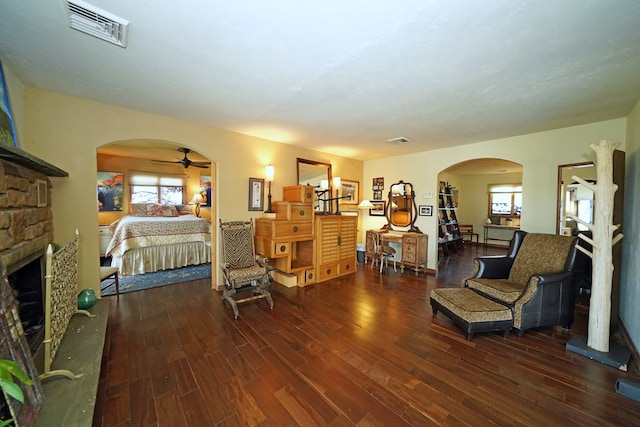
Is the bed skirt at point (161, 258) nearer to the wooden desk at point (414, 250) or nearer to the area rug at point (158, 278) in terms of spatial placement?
the area rug at point (158, 278)

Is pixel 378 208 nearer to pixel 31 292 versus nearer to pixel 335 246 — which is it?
pixel 335 246

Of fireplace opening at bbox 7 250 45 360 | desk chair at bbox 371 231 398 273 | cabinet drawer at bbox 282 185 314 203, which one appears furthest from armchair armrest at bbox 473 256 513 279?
fireplace opening at bbox 7 250 45 360

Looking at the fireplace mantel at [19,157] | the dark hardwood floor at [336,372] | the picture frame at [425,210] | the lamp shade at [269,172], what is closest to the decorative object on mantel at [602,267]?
the dark hardwood floor at [336,372]

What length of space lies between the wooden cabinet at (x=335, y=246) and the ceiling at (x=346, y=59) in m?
1.87

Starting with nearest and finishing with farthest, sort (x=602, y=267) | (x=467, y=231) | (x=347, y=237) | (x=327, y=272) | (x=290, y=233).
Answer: (x=602, y=267), (x=290, y=233), (x=327, y=272), (x=347, y=237), (x=467, y=231)

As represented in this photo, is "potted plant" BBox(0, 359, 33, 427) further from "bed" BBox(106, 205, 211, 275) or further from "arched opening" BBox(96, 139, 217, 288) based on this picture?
"arched opening" BBox(96, 139, 217, 288)

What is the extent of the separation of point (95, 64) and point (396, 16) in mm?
2451

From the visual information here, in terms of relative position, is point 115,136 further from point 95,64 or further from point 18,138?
point 95,64

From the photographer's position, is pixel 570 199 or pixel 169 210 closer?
pixel 570 199

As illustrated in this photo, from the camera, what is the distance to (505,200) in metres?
8.19

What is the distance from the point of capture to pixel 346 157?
5.79 meters

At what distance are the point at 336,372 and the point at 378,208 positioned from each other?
4421 mm

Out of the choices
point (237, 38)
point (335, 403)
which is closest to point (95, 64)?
point (237, 38)

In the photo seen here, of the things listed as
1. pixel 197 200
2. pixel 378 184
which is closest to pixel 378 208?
pixel 378 184
